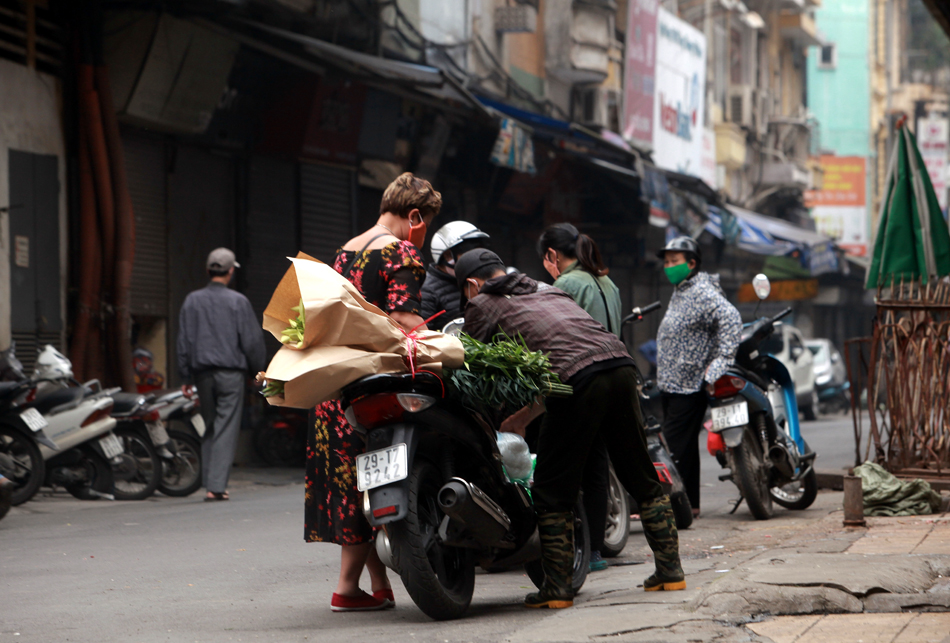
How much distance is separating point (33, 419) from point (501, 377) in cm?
538

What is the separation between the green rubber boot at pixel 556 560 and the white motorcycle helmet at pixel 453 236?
1.95 m

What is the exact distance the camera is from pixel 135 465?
33.8 ft

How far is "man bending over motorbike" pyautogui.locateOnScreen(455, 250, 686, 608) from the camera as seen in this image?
5.14 metres

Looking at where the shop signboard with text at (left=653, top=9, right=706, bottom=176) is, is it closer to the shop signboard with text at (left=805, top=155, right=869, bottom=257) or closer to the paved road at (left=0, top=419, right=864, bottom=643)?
the shop signboard with text at (left=805, top=155, right=869, bottom=257)

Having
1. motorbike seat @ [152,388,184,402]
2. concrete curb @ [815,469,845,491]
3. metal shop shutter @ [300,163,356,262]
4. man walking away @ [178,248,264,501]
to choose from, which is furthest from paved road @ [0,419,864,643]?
metal shop shutter @ [300,163,356,262]

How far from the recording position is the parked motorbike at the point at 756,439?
26.8 ft

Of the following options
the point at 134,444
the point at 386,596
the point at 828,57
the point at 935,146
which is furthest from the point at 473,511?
the point at 828,57

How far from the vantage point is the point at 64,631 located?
493 centimetres

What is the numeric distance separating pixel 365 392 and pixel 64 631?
148cm

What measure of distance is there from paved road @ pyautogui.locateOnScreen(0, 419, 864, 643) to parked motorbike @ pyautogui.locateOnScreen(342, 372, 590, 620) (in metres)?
0.21

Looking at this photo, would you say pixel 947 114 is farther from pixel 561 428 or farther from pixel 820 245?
pixel 561 428

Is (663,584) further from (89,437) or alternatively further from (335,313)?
(89,437)

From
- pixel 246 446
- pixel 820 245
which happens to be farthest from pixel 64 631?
pixel 820 245

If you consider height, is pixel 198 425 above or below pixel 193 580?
above
